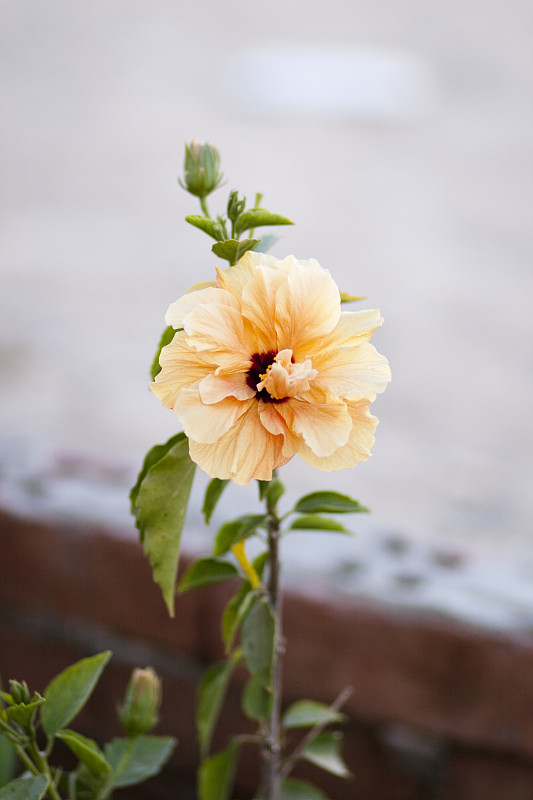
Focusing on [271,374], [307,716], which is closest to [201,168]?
[271,374]

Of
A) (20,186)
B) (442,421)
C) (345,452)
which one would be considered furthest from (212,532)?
(20,186)

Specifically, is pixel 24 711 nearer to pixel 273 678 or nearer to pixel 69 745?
pixel 69 745

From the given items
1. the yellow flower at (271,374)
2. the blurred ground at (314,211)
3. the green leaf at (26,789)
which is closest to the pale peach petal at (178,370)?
the yellow flower at (271,374)

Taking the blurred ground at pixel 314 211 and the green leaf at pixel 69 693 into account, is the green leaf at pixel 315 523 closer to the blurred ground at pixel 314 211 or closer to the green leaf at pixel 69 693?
the green leaf at pixel 69 693

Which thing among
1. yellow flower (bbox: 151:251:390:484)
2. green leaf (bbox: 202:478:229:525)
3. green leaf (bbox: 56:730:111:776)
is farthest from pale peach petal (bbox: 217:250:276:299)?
green leaf (bbox: 56:730:111:776)

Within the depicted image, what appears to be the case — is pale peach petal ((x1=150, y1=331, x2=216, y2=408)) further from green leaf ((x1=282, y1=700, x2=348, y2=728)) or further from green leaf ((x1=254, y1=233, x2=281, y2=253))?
green leaf ((x1=282, y1=700, x2=348, y2=728))

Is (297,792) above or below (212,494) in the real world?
below

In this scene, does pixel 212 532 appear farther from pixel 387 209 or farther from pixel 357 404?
pixel 387 209

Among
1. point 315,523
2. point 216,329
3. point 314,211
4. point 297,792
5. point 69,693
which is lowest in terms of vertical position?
point 297,792
